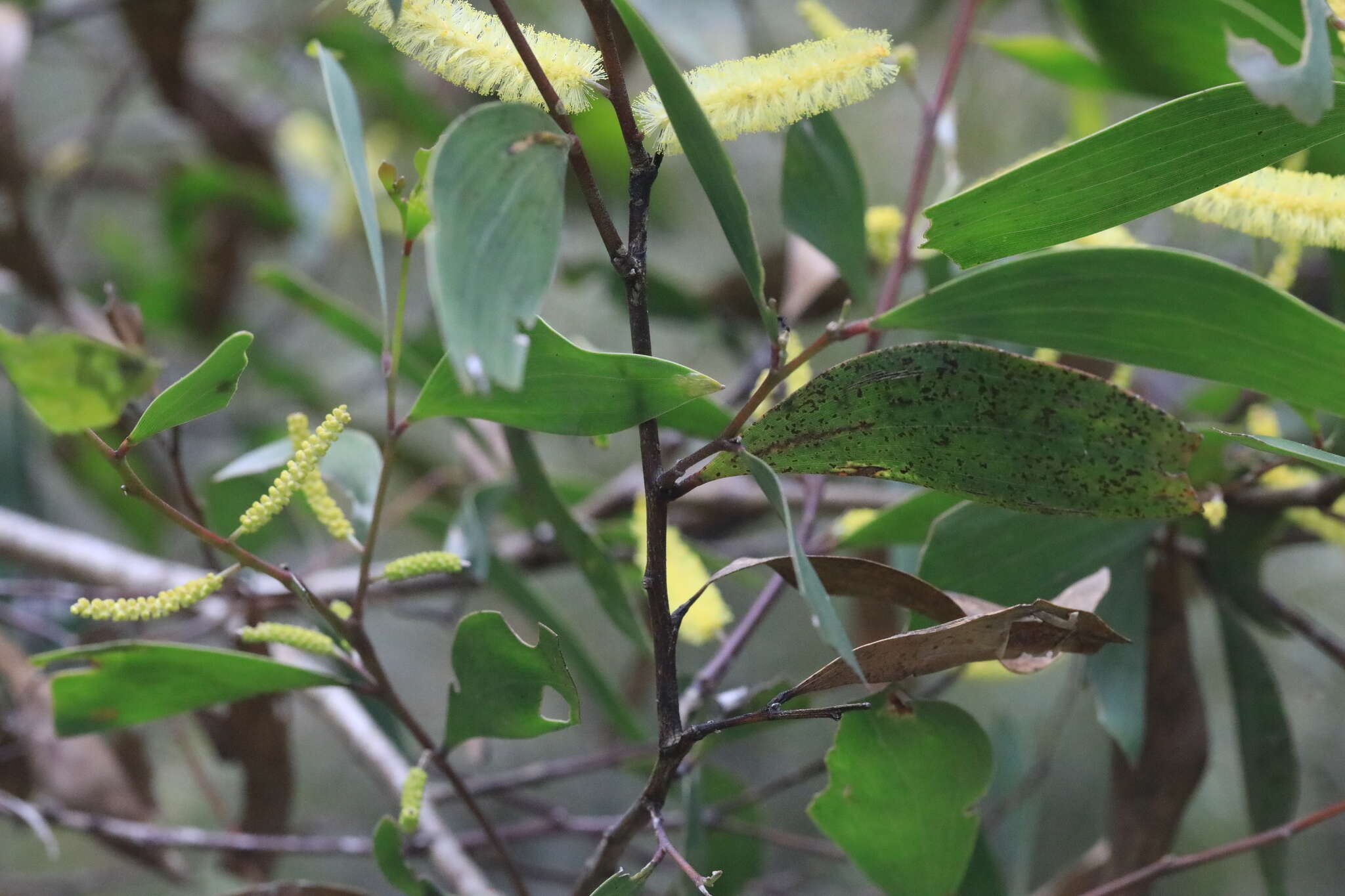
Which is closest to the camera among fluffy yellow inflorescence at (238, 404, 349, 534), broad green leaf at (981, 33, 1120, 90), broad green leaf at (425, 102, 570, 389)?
broad green leaf at (425, 102, 570, 389)

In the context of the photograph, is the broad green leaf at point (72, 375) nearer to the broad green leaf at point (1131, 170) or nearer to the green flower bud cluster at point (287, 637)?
the green flower bud cluster at point (287, 637)

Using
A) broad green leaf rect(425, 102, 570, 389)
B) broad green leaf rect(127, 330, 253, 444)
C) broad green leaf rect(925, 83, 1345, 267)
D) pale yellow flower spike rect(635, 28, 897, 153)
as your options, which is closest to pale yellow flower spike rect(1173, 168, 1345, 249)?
broad green leaf rect(925, 83, 1345, 267)

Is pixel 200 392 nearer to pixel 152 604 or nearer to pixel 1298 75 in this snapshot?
pixel 152 604

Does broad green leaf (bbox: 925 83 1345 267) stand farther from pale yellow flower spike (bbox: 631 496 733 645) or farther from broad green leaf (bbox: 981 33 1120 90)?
broad green leaf (bbox: 981 33 1120 90)

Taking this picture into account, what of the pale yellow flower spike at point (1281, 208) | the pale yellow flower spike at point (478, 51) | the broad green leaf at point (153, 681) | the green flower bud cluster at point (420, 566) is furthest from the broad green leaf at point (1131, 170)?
the broad green leaf at point (153, 681)

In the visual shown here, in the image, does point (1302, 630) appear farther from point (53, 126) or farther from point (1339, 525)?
point (53, 126)

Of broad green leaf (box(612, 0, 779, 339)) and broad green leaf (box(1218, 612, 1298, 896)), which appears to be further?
broad green leaf (box(1218, 612, 1298, 896))
